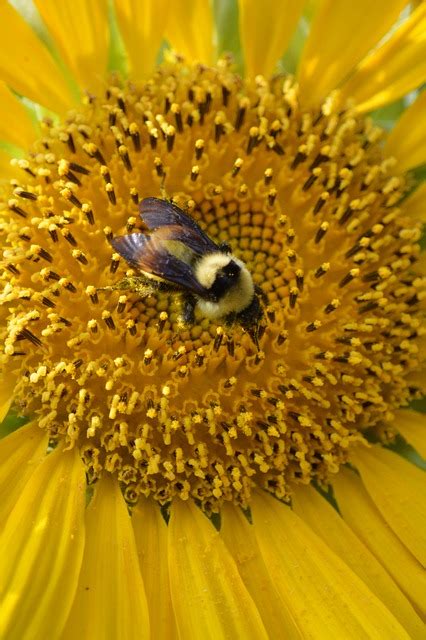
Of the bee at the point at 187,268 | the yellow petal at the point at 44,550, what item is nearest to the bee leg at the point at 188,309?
the bee at the point at 187,268

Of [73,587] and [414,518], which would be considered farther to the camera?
[414,518]

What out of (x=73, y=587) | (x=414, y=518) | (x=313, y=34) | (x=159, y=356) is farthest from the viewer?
(x=313, y=34)

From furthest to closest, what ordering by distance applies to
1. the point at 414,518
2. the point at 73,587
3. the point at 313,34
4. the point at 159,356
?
the point at 313,34 < the point at 414,518 < the point at 159,356 < the point at 73,587

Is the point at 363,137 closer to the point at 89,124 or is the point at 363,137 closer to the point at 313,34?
the point at 313,34

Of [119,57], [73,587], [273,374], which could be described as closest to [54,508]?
[73,587]

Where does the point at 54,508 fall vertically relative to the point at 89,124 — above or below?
below

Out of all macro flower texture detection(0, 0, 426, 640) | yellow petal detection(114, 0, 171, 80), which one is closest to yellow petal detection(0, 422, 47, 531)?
macro flower texture detection(0, 0, 426, 640)
